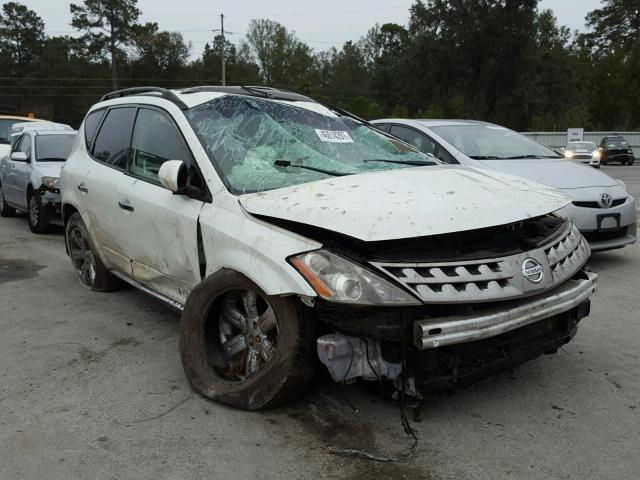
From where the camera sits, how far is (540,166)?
6.55m

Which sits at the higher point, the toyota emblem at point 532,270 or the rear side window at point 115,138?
the rear side window at point 115,138

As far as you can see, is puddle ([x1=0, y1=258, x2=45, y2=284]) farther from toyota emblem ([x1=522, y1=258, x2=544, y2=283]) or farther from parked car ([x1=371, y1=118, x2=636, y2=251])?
toyota emblem ([x1=522, y1=258, x2=544, y2=283])

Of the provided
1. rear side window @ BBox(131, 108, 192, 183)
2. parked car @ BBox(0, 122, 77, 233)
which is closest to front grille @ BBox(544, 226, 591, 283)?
rear side window @ BBox(131, 108, 192, 183)

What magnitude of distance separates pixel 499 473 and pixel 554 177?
4.35m

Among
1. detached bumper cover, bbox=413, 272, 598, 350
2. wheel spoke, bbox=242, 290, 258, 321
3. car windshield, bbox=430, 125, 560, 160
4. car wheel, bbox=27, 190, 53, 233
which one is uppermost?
car windshield, bbox=430, 125, 560, 160

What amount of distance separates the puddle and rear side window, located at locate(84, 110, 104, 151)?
1847mm

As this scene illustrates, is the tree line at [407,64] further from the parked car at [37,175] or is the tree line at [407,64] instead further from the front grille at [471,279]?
the front grille at [471,279]

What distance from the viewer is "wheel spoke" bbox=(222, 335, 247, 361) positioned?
3.32 metres

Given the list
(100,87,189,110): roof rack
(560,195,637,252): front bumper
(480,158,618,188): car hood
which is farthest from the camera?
(480,158,618,188): car hood

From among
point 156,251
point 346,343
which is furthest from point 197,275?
point 346,343

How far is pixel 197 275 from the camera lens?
11.7 feet

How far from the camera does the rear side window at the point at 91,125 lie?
17.4 feet

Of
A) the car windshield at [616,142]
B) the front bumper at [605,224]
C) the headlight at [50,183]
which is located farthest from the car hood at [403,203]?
the car windshield at [616,142]

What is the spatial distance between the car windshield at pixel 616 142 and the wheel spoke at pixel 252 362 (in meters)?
31.6
